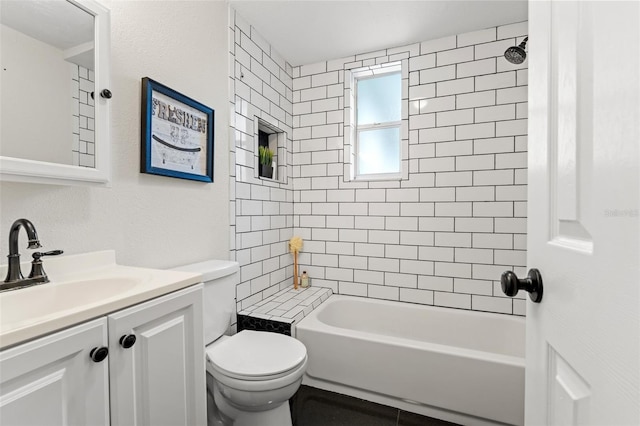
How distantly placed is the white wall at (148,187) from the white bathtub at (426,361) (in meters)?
1.01

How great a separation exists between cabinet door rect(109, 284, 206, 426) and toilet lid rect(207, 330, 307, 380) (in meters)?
0.27

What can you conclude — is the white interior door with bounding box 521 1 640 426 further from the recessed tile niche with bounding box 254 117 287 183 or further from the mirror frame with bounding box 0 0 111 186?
the recessed tile niche with bounding box 254 117 287 183

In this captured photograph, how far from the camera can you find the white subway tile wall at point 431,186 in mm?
2234

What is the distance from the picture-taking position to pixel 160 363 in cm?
94

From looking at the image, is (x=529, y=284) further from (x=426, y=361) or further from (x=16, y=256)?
(x=16, y=256)

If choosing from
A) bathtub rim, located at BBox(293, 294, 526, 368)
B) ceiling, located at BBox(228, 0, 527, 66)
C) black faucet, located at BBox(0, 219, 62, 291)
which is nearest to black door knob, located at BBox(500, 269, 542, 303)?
bathtub rim, located at BBox(293, 294, 526, 368)

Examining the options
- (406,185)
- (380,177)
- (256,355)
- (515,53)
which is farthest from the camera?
(380,177)

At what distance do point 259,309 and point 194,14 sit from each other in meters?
1.94

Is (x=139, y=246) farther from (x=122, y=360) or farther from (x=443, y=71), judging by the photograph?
(x=443, y=71)

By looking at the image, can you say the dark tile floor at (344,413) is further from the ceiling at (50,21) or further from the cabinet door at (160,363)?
the ceiling at (50,21)

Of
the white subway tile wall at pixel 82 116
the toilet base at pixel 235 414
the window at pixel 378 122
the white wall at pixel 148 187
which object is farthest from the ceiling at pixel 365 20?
the toilet base at pixel 235 414

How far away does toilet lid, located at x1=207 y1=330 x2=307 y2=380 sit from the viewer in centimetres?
137

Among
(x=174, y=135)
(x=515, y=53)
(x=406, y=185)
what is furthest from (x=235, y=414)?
(x=515, y=53)

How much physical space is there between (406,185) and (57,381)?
7.68ft
